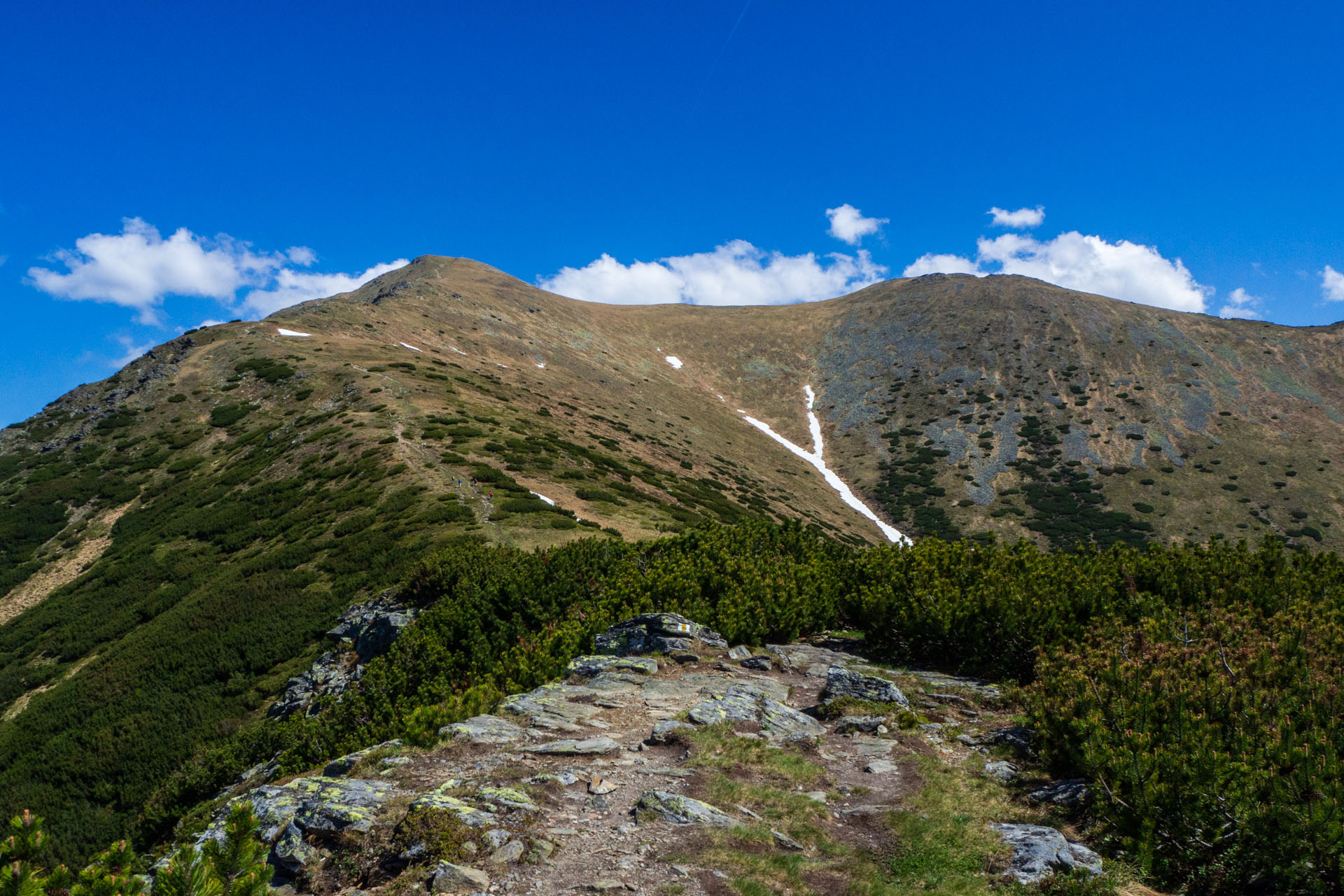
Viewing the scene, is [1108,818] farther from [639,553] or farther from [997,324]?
[997,324]

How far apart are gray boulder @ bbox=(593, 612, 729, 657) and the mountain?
10998 mm

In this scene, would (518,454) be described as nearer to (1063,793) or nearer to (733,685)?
(733,685)

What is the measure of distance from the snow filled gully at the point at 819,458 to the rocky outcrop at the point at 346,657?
56802mm

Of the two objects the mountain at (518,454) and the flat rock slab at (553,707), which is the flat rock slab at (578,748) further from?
the mountain at (518,454)

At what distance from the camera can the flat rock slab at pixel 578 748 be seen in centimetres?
897

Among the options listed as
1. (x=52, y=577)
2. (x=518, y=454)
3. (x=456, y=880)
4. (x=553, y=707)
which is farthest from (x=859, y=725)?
(x=52, y=577)

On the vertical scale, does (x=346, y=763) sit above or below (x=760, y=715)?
above

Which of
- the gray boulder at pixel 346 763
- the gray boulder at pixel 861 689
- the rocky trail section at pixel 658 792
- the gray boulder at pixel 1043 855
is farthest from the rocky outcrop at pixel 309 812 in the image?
the gray boulder at pixel 861 689

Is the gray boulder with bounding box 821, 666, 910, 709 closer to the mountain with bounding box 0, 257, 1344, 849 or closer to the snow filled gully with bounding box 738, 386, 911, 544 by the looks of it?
the mountain with bounding box 0, 257, 1344, 849

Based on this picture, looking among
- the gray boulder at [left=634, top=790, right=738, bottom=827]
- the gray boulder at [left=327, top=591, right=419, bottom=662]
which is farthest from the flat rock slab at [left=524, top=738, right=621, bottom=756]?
the gray boulder at [left=327, top=591, right=419, bottom=662]

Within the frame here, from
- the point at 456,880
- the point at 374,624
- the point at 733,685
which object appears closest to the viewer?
the point at 456,880

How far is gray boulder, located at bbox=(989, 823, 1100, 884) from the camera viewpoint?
647cm

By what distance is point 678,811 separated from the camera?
7.34 meters

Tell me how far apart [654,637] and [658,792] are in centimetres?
669
